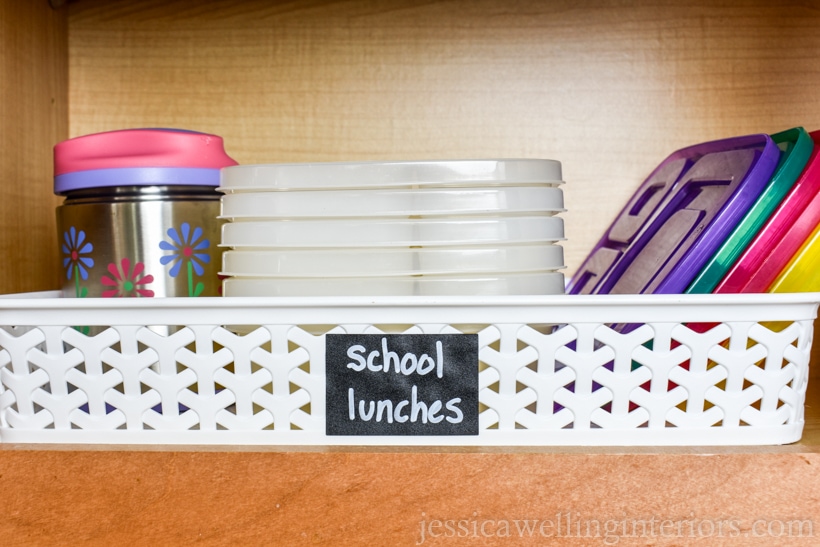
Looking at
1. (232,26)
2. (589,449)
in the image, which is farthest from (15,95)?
(589,449)

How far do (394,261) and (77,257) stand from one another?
0.97ft

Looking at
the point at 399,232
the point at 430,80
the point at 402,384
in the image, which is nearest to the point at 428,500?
the point at 402,384

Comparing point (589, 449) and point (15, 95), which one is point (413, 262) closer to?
point (589, 449)

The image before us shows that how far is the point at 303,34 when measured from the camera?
2.87 ft

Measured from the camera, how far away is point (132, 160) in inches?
24.5

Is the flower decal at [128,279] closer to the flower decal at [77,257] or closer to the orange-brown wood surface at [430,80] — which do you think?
the flower decal at [77,257]

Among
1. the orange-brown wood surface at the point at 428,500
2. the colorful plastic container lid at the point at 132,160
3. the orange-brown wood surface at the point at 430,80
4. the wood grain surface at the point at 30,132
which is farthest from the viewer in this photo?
the orange-brown wood surface at the point at 430,80

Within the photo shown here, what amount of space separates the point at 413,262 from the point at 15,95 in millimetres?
475

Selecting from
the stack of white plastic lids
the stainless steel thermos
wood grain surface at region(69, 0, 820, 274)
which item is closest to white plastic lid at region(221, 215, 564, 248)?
the stack of white plastic lids

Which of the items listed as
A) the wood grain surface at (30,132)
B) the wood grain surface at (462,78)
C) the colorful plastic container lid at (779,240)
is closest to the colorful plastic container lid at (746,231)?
the colorful plastic container lid at (779,240)

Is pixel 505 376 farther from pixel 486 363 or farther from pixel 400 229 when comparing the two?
pixel 400 229

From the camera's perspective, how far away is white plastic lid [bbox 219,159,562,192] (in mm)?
560

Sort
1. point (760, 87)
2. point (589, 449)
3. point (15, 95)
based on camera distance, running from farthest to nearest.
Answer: point (760, 87) < point (15, 95) < point (589, 449)

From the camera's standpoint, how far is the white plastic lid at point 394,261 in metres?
0.56
